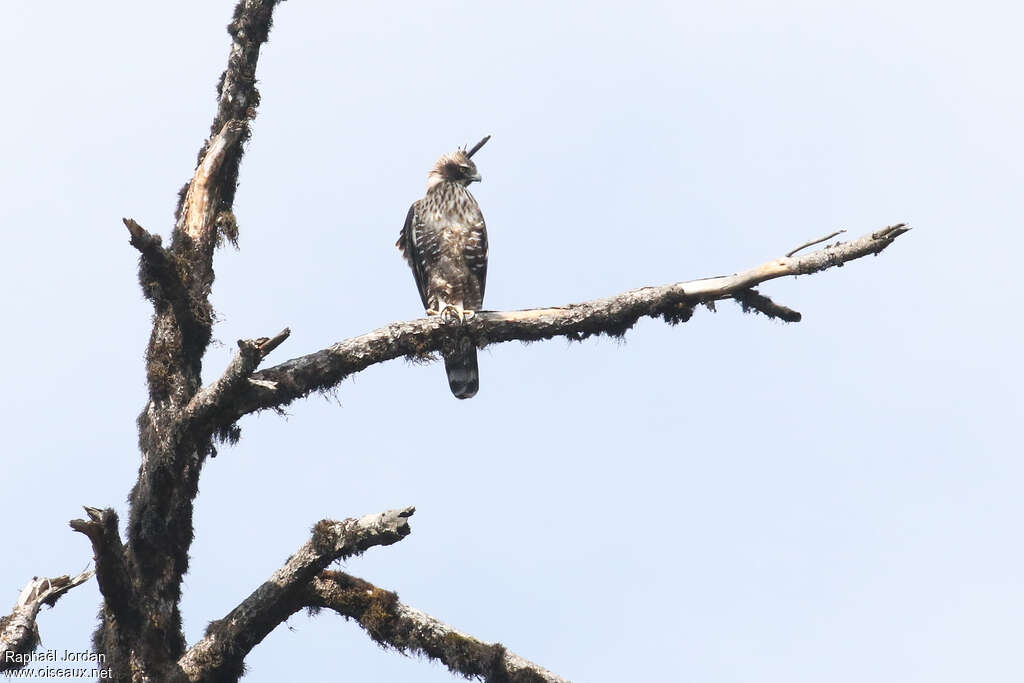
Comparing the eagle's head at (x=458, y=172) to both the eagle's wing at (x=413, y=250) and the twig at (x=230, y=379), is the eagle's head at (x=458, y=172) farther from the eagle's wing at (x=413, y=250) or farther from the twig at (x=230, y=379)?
the twig at (x=230, y=379)

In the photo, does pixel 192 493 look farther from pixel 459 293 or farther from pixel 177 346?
pixel 459 293

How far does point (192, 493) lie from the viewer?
6301mm

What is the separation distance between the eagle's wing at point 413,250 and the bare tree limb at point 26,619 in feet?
13.0

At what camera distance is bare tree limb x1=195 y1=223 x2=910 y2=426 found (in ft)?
20.7

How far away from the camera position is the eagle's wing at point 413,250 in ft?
30.2

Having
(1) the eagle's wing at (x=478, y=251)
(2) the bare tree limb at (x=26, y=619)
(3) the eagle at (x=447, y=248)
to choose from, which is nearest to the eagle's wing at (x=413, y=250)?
(3) the eagle at (x=447, y=248)

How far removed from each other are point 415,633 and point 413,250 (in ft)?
12.6

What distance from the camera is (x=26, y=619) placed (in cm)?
564

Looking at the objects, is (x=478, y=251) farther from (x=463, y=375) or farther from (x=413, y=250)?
(x=463, y=375)

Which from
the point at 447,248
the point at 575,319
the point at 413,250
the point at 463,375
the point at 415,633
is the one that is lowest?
the point at 415,633

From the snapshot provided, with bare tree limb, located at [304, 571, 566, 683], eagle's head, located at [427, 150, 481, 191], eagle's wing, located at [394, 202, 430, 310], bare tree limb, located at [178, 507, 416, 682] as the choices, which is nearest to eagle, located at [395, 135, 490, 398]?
eagle's wing, located at [394, 202, 430, 310]

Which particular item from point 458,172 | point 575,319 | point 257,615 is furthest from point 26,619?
point 458,172

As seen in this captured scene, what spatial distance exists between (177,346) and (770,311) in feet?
10.8

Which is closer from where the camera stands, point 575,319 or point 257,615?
point 257,615
